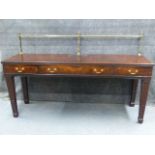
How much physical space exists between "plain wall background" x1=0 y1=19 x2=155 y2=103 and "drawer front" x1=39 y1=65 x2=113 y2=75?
54cm

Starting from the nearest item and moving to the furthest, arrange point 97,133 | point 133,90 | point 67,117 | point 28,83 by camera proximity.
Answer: point 97,133, point 67,117, point 133,90, point 28,83

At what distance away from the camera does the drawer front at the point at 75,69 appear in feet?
7.18

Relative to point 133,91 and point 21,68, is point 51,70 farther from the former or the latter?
point 133,91

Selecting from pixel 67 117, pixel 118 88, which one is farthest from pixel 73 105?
pixel 118 88

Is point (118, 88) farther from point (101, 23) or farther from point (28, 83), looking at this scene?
point (28, 83)

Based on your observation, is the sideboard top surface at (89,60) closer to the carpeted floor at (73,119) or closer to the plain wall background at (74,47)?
the plain wall background at (74,47)

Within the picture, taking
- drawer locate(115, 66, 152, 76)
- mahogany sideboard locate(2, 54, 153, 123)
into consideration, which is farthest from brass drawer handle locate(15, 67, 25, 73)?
drawer locate(115, 66, 152, 76)

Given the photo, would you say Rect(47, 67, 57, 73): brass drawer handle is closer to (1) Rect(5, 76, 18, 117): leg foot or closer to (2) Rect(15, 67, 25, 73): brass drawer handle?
(2) Rect(15, 67, 25, 73): brass drawer handle

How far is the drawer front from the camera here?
2189 mm

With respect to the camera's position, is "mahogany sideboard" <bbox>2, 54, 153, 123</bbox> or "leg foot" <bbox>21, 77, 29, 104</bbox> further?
"leg foot" <bbox>21, 77, 29, 104</bbox>

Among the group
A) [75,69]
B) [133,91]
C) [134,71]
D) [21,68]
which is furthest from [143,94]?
[21,68]
